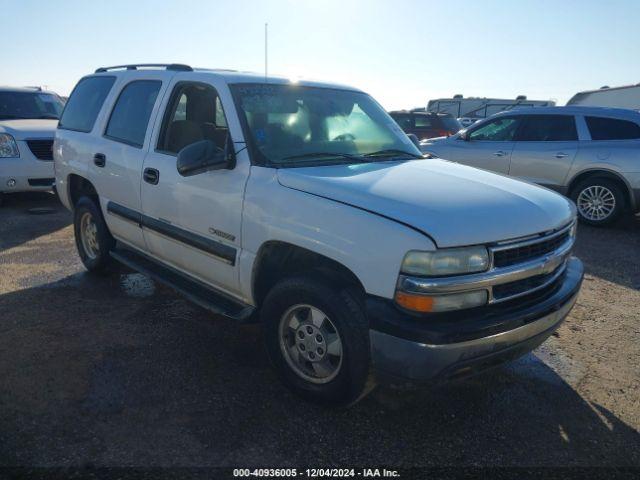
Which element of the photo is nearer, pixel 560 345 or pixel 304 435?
pixel 304 435

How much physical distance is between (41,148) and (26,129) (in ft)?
1.31

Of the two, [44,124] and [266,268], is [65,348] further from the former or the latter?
[44,124]

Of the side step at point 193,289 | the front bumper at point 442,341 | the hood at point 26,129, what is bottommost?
the side step at point 193,289

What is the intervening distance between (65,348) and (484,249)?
2995 millimetres

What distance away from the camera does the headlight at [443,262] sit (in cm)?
229

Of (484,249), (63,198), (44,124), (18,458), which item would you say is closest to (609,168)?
(484,249)

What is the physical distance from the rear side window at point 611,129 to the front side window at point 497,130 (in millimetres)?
1137

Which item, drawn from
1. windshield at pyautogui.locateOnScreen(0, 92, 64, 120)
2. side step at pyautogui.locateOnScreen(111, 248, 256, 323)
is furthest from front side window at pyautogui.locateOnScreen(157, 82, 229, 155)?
windshield at pyautogui.locateOnScreen(0, 92, 64, 120)

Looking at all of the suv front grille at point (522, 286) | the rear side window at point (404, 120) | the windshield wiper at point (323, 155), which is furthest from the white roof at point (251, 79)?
the rear side window at point (404, 120)

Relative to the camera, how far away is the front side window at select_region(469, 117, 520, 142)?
27.4ft

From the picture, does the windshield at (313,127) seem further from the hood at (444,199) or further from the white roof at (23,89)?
the white roof at (23,89)

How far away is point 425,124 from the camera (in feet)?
46.8

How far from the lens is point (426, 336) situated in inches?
89.2

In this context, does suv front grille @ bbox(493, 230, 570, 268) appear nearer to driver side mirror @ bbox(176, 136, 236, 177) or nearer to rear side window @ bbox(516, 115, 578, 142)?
driver side mirror @ bbox(176, 136, 236, 177)
